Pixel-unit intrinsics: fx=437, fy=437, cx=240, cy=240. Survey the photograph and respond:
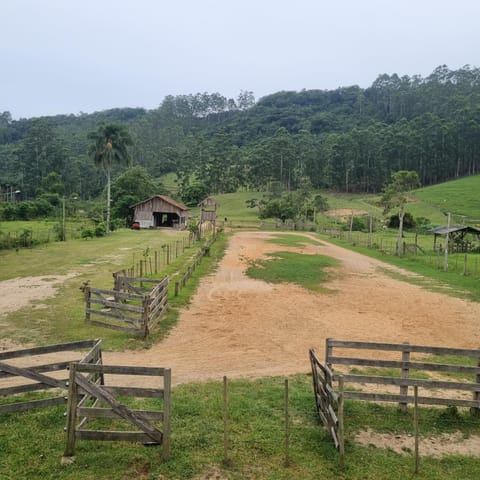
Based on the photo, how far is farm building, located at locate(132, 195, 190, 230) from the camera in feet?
199

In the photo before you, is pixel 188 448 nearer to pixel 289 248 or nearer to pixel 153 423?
pixel 153 423

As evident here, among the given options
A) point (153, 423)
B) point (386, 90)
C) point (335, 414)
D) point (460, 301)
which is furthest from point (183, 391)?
point (386, 90)

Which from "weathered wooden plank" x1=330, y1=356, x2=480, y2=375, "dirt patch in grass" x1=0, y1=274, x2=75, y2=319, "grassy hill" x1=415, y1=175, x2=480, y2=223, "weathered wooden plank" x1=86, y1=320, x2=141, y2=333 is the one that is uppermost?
"grassy hill" x1=415, y1=175, x2=480, y2=223

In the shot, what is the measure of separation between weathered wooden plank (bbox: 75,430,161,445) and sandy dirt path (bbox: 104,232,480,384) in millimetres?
3025

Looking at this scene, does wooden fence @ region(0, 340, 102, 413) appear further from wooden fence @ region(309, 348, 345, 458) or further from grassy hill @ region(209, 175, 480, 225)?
grassy hill @ region(209, 175, 480, 225)

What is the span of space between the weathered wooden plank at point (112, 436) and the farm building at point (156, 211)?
54730 millimetres

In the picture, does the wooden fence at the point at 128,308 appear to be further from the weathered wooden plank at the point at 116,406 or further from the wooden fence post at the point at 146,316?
the weathered wooden plank at the point at 116,406

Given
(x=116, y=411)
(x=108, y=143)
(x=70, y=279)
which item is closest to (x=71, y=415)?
(x=116, y=411)

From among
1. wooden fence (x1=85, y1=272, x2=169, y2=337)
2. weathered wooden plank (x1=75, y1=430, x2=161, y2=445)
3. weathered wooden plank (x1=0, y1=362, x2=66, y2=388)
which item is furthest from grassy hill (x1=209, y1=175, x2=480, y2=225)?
weathered wooden plank (x1=0, y1=362, x2=66, y2=388)

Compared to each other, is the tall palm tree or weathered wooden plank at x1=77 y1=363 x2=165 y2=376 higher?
the tall palm tree

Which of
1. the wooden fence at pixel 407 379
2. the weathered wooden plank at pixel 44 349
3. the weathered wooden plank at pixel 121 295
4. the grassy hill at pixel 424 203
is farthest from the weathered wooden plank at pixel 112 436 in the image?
the grassy hill at pixel 424 203

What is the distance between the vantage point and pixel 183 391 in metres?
9.20

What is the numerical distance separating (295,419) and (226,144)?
120132 mm

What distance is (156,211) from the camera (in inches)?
2411
